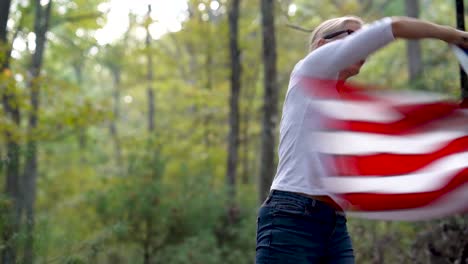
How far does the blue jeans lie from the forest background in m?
0.92

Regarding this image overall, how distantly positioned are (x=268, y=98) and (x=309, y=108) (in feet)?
25.0

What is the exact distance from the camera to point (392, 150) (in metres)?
3.34

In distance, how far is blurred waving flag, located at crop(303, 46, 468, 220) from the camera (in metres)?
3.05

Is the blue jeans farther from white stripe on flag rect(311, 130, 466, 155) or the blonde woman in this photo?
white stripe on flag rect(311, 130, 466, 155)

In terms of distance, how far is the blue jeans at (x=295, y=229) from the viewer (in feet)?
9.75

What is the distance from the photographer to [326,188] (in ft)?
9.73

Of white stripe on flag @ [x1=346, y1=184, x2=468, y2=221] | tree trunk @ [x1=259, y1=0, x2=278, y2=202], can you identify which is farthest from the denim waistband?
tree trunk @ [x1=259, y1=0, x2=278, y2=202]

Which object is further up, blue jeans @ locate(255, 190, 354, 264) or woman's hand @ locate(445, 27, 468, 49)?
woman's hand @ locate(445, 27, 468, 49)

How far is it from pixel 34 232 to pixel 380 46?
3973mm

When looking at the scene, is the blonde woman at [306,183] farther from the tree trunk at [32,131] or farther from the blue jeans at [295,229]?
the tree trunk at [32,131]

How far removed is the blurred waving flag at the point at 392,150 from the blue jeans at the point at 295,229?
119 mm

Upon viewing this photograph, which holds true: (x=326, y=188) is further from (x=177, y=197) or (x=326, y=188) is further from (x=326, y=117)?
(x=177, y=197)

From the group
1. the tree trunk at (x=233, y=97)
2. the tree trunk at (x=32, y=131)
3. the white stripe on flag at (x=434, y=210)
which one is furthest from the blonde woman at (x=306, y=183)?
the tree trunk at (x=233, y=97)

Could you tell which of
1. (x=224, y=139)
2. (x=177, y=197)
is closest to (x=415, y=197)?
(x=177, y=197)
